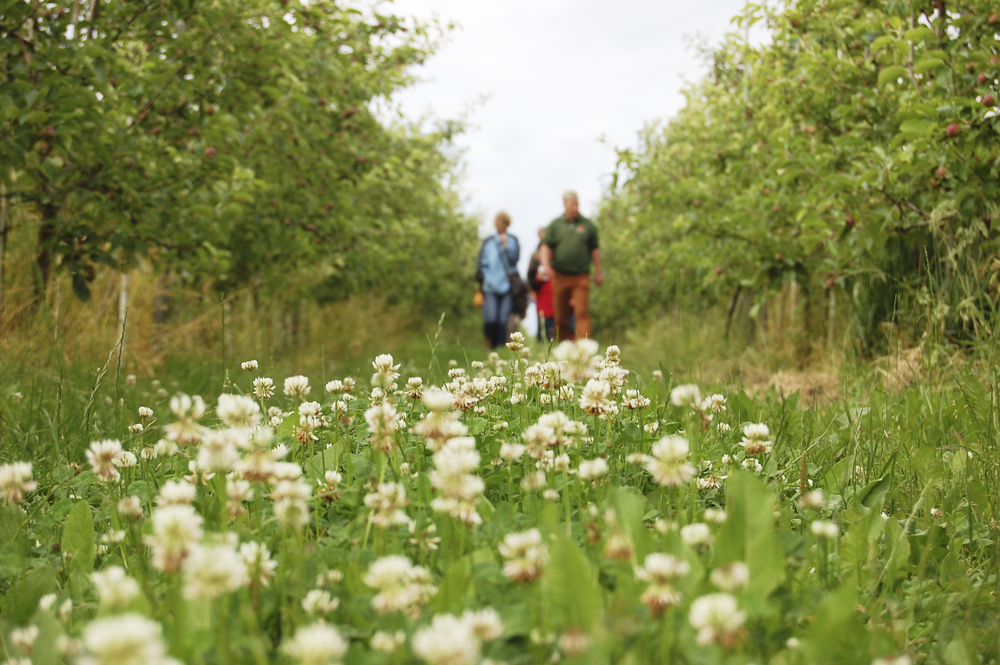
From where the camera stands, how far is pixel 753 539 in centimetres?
129

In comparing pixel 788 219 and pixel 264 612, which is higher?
pixel 788 219

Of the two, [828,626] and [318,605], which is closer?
[828,626]

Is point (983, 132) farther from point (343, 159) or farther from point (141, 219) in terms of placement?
point (343, 159)

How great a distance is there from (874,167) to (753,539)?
496 centimetres

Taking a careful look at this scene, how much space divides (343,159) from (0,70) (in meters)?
5.59

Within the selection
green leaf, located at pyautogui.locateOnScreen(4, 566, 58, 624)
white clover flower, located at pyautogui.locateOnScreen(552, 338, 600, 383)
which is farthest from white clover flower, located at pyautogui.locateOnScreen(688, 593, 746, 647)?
green leaf, located at pyautogui.locateOnScreen(4, 566, 58, 624)

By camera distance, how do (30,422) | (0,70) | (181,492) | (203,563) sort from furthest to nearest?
(0,70) → (30,422) → (181,492) → (203,563)

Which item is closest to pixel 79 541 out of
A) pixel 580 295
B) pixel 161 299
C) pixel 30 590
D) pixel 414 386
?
pixel 30 590

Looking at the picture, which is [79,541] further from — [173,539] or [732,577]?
[732,577]

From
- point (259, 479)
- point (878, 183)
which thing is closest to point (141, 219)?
point (259, 479)

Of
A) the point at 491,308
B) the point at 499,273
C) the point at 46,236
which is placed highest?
the point at 499,273

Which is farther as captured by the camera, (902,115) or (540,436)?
(902,115)

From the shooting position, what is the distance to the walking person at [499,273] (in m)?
12.1

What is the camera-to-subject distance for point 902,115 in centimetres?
486
